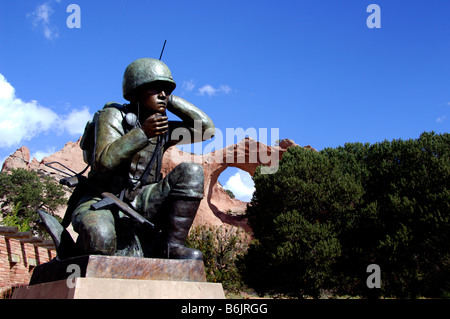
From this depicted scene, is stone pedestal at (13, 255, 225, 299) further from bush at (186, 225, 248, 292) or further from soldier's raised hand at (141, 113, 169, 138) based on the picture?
bush at (186, 225, 248, 292)

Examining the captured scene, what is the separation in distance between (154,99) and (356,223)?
700 inches

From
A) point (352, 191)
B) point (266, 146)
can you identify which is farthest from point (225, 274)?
point (266, 146)

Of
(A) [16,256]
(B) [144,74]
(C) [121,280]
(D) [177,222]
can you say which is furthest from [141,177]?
(A) [16,256]

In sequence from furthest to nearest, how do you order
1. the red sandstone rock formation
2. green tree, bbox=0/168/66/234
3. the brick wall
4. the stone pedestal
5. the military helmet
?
1. the red sandstone rock formation
2. green tree, bbox=0/168/66/234
3. the brick wall
4. the military helmet
5. the stone pedestal

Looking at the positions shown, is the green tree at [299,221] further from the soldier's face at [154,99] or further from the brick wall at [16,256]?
the soldier's face at [154,99]

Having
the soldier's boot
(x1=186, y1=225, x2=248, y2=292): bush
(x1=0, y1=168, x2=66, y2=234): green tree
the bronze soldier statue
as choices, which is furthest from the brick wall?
(x1=0, y1=168, x2=66, y2=234): green tree

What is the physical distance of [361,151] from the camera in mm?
24594

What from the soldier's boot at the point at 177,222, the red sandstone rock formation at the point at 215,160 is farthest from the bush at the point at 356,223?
the soldier's boot at the point at 177,222

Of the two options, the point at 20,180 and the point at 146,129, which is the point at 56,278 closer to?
the point at 146,129

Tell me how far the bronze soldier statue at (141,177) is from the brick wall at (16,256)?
406 inches

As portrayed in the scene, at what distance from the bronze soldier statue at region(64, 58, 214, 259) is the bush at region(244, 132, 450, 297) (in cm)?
1556

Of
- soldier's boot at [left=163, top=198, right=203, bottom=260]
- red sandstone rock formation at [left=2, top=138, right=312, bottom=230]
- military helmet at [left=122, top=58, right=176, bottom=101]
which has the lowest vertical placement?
soldier's boot at [left=163, top=198, right=203, bottom=260]

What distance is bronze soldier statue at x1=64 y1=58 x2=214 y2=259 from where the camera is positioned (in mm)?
3039

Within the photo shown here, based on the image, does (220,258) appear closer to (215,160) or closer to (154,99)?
(154,99)
